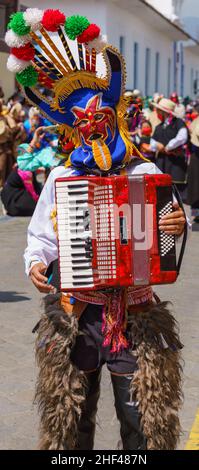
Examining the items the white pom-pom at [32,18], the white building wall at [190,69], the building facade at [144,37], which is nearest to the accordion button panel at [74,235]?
the white pom-pom at [32,18]

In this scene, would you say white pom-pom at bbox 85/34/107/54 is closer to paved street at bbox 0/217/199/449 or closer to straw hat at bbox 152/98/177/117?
paved street at bbox 0/217/199/449

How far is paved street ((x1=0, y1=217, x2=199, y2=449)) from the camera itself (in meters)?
4.67

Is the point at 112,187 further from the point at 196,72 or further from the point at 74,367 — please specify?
the point at 196,72

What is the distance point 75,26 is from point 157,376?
1.49 metres

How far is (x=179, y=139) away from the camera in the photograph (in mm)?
13242

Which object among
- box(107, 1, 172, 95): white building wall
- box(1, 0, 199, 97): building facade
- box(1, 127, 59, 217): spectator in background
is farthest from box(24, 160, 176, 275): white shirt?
box(107, 1, 172, 95): white building wall

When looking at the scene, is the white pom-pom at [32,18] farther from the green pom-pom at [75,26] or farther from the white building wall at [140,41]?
the white building wall at [140,41]

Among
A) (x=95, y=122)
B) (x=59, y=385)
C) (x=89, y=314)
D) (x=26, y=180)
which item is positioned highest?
(x=95, y=122)

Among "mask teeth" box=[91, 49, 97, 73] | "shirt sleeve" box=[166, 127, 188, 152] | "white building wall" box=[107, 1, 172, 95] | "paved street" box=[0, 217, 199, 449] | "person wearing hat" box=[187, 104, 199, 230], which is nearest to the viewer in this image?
"mask teeth" box=[91, 49, 97, 73]

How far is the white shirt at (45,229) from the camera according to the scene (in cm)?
364

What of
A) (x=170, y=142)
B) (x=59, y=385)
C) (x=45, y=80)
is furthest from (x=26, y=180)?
(x=59, y=385)

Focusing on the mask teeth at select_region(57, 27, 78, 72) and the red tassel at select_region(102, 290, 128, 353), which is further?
the mask teeth at select_region(57, 27, 78, 72)

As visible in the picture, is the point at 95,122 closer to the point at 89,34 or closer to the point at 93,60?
the point at 93,60

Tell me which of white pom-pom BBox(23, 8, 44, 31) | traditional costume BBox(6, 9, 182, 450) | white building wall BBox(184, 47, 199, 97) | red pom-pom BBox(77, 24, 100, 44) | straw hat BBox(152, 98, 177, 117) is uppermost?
white pom-pom BBox(23, 8, 44, 31)
